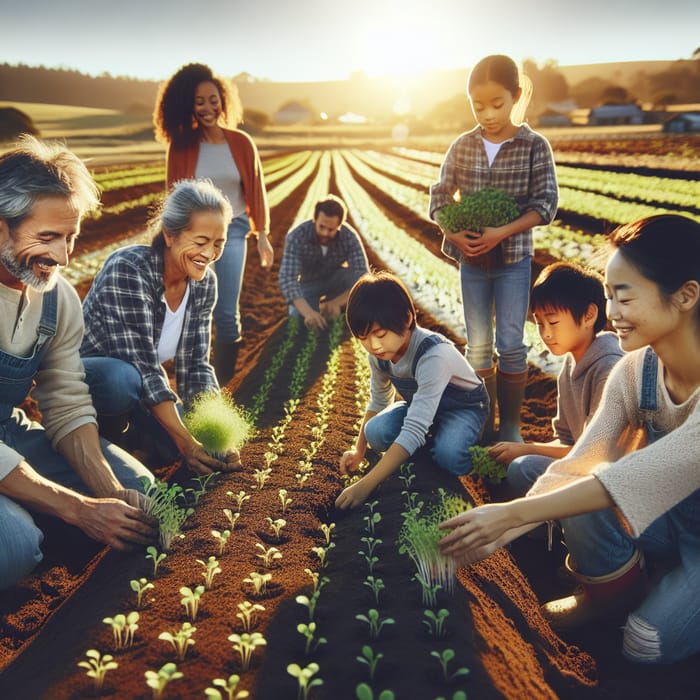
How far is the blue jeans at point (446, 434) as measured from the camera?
12.0ft

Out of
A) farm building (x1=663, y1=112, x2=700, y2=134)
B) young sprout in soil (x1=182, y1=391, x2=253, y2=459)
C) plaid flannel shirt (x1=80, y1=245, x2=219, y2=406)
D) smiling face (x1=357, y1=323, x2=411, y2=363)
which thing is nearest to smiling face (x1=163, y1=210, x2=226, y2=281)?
plaid flannel shirt (x1=80, y1=245, x2=219, y2=406)

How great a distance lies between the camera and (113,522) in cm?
272

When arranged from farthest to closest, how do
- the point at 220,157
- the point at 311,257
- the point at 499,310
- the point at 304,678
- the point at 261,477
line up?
1. the point at 311,257
2. the point at 220,157
3. the point at 499,310
4. the point at 261,477
5. the point at 304,678

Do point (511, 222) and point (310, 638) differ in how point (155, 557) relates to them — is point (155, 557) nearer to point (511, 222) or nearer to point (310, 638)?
point (310, 638)

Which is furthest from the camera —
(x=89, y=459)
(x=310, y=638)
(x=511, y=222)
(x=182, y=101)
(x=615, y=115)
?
(x=615, y=115)

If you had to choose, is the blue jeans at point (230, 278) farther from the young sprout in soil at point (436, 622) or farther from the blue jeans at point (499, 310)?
the young sprout in soil at point (436, 622)

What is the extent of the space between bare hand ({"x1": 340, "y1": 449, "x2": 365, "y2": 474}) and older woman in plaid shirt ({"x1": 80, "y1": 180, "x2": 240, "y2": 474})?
578mm

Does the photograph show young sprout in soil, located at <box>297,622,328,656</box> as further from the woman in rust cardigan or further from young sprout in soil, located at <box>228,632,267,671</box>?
the woman in rust cardigan

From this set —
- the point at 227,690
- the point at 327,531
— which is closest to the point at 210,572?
the point at 327,531

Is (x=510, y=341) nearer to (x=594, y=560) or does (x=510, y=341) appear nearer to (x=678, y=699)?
(x=594, y=560)

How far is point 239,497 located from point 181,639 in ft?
3.72

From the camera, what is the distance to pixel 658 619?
2266 mm

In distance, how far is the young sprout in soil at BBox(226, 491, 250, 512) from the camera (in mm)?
3229

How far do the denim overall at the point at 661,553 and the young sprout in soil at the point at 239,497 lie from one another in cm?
142
